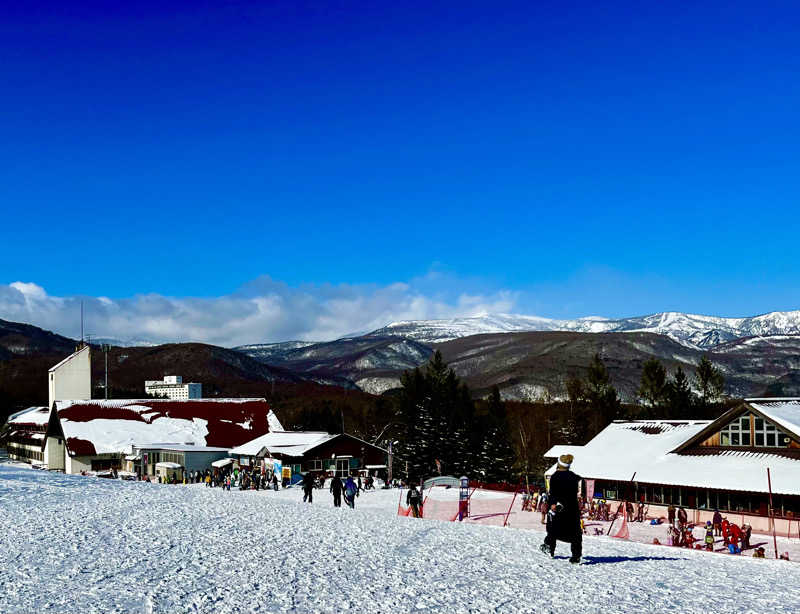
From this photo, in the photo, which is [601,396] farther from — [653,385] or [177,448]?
[177,448]

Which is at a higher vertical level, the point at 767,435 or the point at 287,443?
the point at 767,435

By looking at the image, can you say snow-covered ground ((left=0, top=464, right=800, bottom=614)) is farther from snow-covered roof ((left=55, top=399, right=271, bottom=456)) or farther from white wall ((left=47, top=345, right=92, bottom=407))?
white wall ((left=47, top=345, right=92, bottom=407))

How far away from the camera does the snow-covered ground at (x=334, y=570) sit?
1094 centimetres

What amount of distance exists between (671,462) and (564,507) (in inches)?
1125

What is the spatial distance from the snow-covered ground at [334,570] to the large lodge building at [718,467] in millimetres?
15989

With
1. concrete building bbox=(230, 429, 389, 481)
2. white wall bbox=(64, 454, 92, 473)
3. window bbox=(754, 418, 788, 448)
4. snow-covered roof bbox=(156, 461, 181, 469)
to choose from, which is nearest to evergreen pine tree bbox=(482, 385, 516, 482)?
concrete building bbox=(230, 429, 389, 481)

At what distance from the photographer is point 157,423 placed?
69938 millimetres

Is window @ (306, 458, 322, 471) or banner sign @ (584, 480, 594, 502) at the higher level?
window @ (306, 458, 322, 471)

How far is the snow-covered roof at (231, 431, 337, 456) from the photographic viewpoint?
54.0 meters

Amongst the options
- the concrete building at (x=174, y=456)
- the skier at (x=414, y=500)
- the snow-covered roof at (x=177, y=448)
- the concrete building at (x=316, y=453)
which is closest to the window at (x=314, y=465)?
the concrete building at (x=316, y=453)

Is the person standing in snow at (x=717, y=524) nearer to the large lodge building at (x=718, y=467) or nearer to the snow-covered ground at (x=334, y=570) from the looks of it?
the large lodge building at (x=718, y=467)

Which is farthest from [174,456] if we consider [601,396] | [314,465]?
[601,396]

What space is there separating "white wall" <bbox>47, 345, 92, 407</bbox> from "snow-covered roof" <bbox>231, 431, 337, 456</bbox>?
34198 millimetres

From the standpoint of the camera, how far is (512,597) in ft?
37.6
